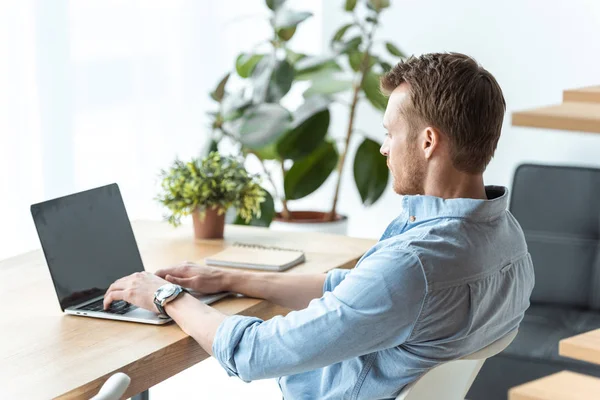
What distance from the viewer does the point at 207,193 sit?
2.48 m

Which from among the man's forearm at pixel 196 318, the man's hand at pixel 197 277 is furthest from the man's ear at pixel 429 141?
the man's hand at pixel 197 277

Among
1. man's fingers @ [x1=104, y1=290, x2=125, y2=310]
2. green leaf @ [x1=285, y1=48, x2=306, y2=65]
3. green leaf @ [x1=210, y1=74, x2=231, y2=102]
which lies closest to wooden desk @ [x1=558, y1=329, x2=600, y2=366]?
man's fingers @ [x1=104, y1=290, x2=125, y2=310]

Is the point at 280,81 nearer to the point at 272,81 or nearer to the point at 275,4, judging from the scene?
the point at 272,81

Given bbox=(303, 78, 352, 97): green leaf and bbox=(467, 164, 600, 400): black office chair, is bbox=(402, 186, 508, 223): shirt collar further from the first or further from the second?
bbox=(303, 78, 352, 97): green leaf

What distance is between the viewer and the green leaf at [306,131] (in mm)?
3723

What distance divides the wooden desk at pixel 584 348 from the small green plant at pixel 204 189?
1.80m

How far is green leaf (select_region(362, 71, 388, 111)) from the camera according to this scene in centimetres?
378

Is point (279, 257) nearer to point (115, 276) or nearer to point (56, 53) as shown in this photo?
point (115, 276)

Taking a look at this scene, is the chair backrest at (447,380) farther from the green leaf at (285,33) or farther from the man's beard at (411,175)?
the green leaf at (285,33)

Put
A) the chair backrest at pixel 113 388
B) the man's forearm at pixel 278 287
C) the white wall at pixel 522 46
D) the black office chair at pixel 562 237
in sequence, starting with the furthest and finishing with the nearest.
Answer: the white wall at pixel 522 46, the black office chair at pixel 562 237, the man's forearm at pixel 278 287, the chair backrest at pixel 113 388

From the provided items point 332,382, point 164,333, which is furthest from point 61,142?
point 332,382

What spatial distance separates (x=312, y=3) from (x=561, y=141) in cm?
146

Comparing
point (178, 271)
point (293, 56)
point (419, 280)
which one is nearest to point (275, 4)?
point (293, 56)

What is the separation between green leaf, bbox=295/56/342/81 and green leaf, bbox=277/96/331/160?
14cm
